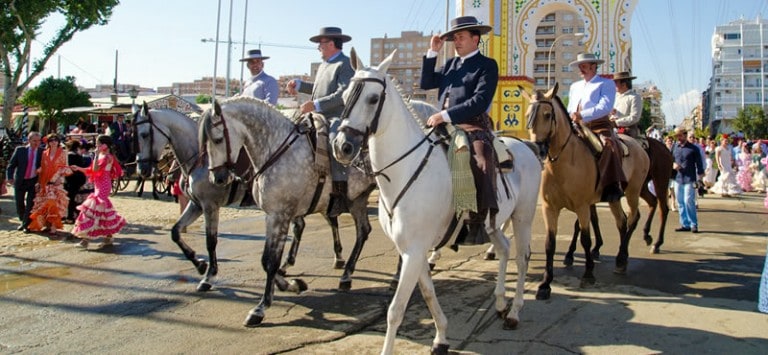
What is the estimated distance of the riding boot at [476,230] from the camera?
426 cm

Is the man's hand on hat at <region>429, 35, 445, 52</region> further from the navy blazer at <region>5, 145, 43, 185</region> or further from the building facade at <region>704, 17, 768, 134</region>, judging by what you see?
the building facade at <region>704, 17, 768, 134</region>

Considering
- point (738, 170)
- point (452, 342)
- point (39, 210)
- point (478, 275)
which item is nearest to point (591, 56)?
point (478, 275)

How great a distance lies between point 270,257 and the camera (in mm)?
5223

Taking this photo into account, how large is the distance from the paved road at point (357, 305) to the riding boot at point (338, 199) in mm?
909

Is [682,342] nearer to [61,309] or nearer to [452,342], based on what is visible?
[452,342]

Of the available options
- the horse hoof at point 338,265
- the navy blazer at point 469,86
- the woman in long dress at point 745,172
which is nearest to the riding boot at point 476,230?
the navy blazer at point 469,86

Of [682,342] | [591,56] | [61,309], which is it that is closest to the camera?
[682,342]

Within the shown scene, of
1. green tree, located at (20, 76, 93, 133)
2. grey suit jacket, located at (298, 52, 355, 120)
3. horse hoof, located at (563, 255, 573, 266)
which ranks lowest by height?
horse hoof, located at (563, 255, 573, 266)

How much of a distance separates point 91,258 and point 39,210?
9.10 ft

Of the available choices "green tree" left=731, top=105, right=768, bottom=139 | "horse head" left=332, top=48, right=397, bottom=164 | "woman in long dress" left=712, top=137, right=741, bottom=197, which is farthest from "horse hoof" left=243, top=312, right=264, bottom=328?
"green tree" left=731, top=105, right=768, bottom=139

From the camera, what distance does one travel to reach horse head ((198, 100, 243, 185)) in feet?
17.4

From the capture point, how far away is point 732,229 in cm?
1066

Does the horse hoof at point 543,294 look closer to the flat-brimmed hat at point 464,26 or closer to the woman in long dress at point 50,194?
the flat-brimmed hat at point 464,26

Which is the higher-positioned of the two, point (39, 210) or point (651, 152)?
point (651, 152)
